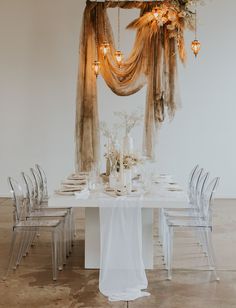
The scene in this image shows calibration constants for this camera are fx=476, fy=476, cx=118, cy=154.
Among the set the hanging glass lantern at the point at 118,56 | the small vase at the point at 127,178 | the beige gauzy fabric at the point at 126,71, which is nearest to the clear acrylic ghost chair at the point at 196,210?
the small vase at the point at 127,178

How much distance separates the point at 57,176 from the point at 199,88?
315cm

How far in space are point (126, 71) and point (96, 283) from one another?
527cm

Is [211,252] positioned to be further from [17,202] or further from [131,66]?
[131,66]

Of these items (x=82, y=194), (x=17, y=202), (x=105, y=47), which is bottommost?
(x=17, y=202)

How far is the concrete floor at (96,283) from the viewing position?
3.83 meters

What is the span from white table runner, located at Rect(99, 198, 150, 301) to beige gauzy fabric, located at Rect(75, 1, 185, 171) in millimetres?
4714

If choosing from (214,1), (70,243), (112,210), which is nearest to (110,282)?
(112,210)

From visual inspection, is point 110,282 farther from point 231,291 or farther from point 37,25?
point 37,25

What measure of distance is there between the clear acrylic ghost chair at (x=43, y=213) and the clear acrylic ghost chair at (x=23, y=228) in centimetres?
7

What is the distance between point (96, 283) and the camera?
4270 mm

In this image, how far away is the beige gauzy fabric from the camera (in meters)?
8.80

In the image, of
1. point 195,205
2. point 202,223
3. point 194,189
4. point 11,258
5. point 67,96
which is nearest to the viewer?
point 202,223

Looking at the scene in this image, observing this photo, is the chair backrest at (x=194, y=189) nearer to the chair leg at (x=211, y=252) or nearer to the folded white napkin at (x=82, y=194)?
the chair leg at (x=211, y=252)

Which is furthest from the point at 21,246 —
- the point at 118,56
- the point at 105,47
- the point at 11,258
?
the point at 118,56
